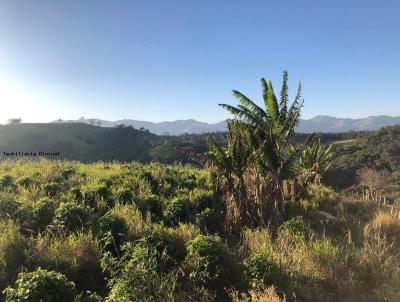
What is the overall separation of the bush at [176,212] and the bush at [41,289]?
5.05 metres

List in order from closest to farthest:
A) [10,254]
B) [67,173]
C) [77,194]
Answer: [10,254] → [77,194] → [67,173]

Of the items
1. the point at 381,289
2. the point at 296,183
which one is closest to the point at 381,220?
the point at 296,183

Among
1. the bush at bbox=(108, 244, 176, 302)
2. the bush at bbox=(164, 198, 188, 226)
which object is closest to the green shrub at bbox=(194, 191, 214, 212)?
the bush at bbox=(164, 198, 188, 226)

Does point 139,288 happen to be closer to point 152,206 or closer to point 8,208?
point 8,208

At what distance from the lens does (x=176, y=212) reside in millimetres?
9727

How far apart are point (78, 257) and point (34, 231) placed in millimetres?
1780

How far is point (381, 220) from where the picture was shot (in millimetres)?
9852

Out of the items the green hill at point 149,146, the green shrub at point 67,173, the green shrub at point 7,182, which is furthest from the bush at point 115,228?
the green hill at point 149,146

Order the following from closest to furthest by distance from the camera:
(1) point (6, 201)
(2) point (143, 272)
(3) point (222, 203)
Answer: (2) point (143, 272)
(1) point (6, 201)
(3) point (222, 203)

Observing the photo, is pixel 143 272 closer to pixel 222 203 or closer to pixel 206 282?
pixel 206 282

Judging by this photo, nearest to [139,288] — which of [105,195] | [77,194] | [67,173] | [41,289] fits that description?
[41,289]

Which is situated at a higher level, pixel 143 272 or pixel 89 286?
pixel 143 272

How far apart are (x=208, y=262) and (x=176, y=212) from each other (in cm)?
457

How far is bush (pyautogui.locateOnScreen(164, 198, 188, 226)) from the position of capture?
9531 mm
